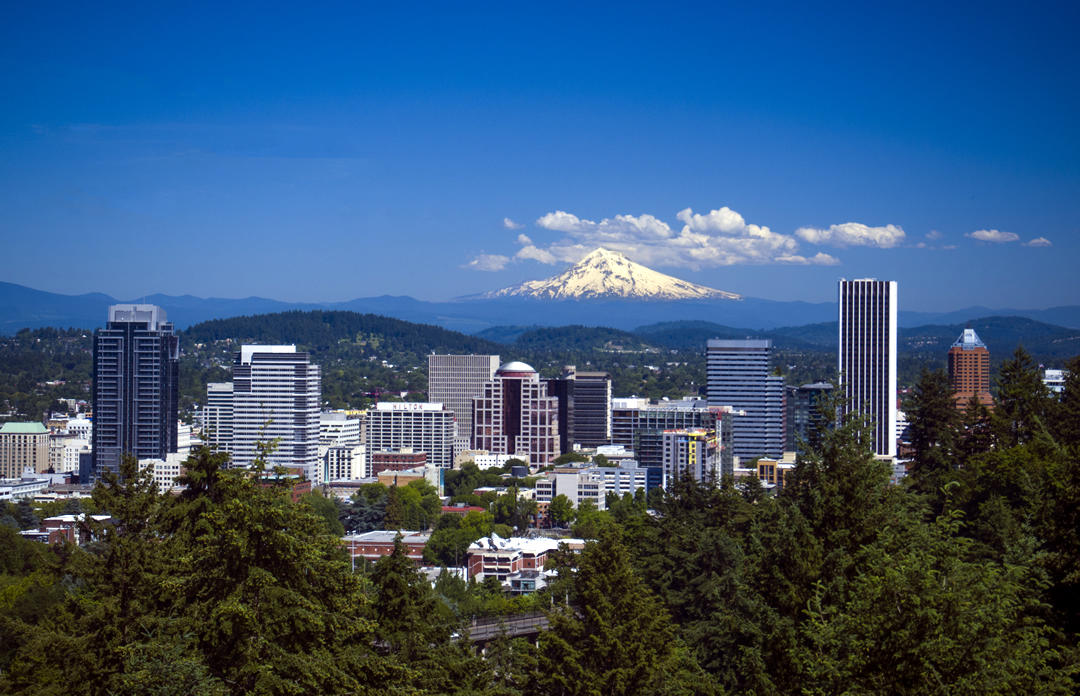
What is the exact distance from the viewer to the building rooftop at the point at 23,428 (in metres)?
81.7

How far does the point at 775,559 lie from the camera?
12.8 metres

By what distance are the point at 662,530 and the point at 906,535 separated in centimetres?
1376

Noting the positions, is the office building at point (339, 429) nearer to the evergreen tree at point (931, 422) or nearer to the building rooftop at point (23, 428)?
the building rooftop at point (23, 428)

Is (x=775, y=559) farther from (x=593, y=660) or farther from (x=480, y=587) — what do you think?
(x=480, y=587)

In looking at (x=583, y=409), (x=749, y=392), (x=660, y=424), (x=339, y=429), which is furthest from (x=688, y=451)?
(x=339, y=429)

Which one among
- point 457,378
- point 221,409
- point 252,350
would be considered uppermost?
point 252,350

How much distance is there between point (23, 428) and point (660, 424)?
46.6m

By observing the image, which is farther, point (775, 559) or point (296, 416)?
point (296, 416)

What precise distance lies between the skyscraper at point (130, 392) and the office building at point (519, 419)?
26.3 metres

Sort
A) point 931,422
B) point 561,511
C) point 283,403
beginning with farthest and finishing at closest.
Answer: point 283,403 → point 561,511 → point 931,422

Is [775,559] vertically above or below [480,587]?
above

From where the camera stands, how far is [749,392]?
86438 millimetres

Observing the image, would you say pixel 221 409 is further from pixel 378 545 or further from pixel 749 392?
pixel 749 392

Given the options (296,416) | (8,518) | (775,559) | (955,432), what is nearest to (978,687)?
(775,559)
